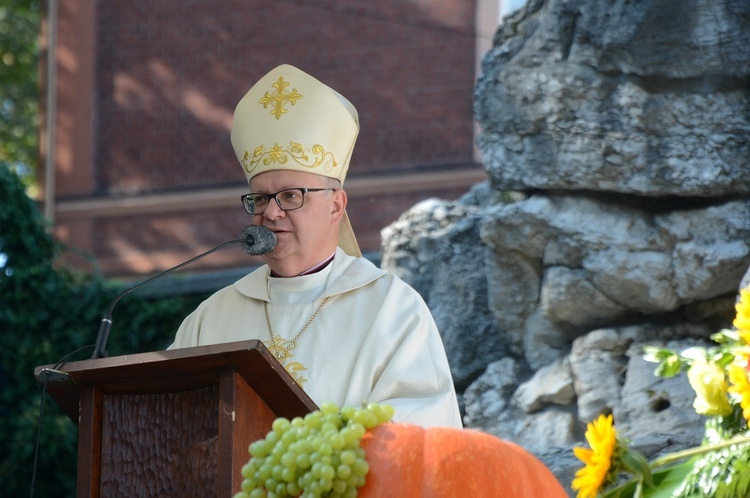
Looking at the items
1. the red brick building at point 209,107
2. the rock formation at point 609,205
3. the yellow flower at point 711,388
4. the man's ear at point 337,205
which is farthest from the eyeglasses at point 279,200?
the red brick building at point 209,107

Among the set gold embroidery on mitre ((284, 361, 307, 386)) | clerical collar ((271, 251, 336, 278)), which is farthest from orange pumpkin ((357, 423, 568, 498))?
clerical collar ((271, 251, 336, 278))

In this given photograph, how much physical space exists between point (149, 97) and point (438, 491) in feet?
33.9

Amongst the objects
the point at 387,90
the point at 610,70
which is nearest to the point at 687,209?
the point at 610,70

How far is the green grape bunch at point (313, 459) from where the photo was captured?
213 cm

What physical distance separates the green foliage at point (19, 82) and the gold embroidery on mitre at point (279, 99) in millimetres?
11629

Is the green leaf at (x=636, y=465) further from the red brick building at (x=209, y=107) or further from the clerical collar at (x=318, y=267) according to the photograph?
the red brick building at (x=209, y=107)

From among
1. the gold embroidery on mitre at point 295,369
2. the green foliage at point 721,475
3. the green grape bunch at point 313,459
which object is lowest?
the gold embroidery on mitre at point 295,369

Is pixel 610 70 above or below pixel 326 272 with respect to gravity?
above

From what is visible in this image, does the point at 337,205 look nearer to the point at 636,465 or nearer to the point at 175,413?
the point at 175,413

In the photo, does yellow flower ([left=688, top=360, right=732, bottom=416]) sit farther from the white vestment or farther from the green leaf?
the white vestment

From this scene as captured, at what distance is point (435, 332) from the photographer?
4.03 m

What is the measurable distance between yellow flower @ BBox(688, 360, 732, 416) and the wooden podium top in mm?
873

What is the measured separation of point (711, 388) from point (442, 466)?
2.86ft

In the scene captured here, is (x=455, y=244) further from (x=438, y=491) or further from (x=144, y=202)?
(x=144, y=202)
